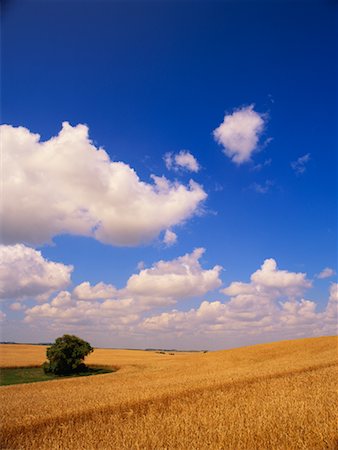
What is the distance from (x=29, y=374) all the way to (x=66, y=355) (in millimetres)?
6674

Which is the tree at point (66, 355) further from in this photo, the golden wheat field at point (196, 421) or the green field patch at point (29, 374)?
the golden wheat field at point (196, 421)

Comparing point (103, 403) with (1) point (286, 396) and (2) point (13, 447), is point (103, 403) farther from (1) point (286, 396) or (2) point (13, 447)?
(1) point (286, 396)

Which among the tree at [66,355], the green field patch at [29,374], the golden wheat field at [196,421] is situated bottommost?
the green field patch at [29,374]

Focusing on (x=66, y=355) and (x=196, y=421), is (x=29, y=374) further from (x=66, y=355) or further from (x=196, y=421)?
(x=196, y=421)

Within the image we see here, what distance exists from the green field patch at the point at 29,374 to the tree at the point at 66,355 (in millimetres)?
1108

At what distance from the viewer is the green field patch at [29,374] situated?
48.5 m

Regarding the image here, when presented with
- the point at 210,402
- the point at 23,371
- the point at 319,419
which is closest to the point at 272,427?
the point at 319,419

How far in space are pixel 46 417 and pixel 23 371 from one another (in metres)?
52.4

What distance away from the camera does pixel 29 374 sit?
5566cm

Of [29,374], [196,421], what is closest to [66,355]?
[29,374]

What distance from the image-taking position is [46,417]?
46.1ft

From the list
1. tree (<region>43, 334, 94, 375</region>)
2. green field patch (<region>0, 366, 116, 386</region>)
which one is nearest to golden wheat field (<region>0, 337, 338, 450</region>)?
green field patch (<region>0, 366, 116, 386</region>)

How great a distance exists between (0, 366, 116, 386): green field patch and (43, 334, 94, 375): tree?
3.64 feet

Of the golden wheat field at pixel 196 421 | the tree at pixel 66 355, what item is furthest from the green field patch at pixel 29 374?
the golden wheat field at pixel 196 421
